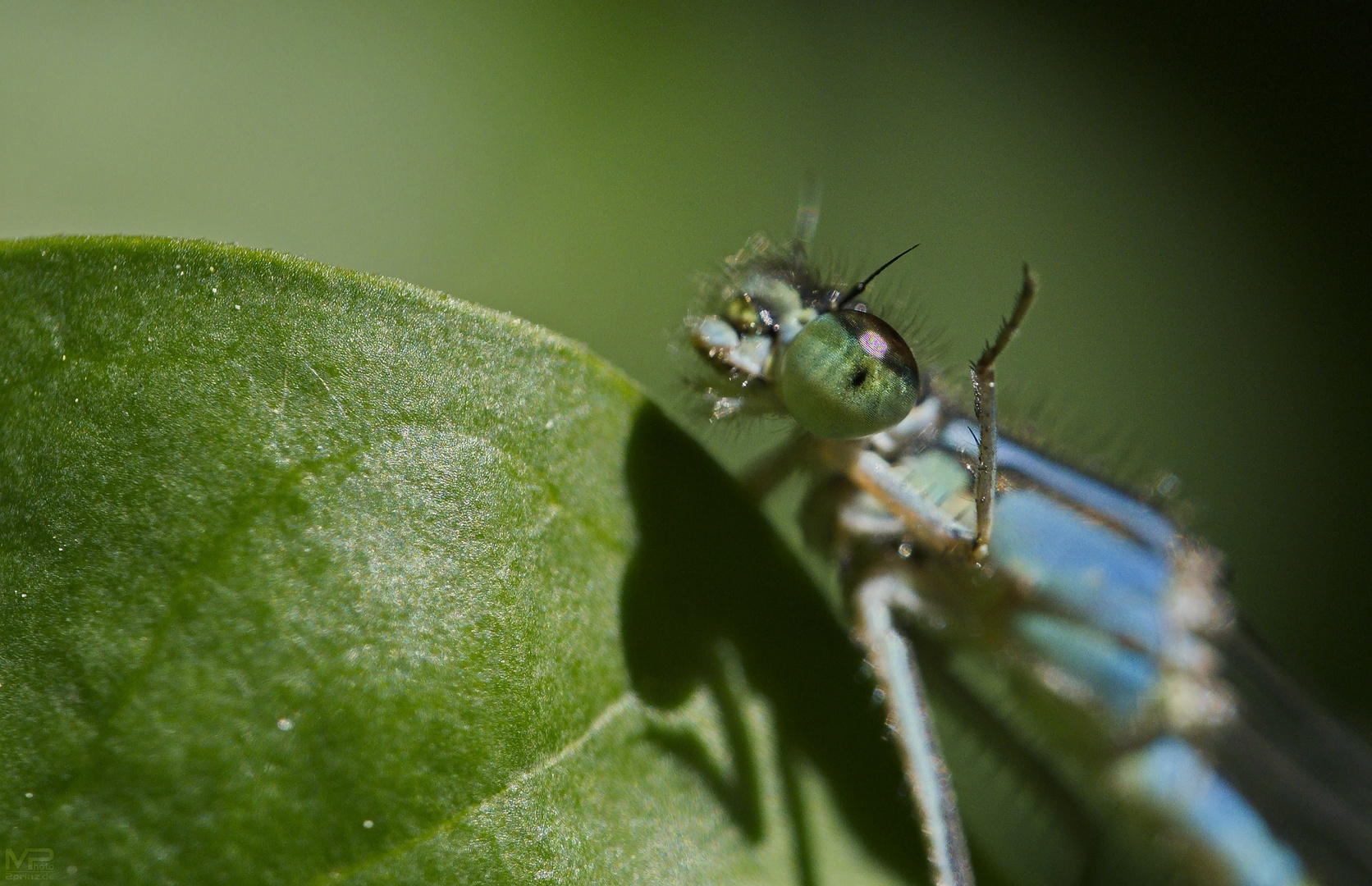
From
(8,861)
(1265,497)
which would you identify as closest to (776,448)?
(8,861)

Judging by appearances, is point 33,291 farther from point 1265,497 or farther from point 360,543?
point 1265,497

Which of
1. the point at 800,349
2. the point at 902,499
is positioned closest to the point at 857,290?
the point at 800,349

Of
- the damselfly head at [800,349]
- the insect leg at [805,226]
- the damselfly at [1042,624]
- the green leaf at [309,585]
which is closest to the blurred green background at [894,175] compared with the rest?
the damselfly at [1042,624]

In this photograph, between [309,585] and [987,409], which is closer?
[309,585]

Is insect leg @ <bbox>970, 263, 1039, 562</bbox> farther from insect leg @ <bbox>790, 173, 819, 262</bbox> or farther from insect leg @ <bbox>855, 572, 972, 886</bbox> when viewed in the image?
insect leg @ <bbox>790, 173, 819, 262</bbox>

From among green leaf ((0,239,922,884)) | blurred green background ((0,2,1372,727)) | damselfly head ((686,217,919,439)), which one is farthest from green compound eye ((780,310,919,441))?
blurred green background ((0,2,1372,727))

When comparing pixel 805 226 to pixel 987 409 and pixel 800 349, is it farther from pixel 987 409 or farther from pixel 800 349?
pixel 987 409

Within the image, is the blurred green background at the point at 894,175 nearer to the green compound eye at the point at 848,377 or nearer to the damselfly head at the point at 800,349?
the damselfly head at the point at 800,349
